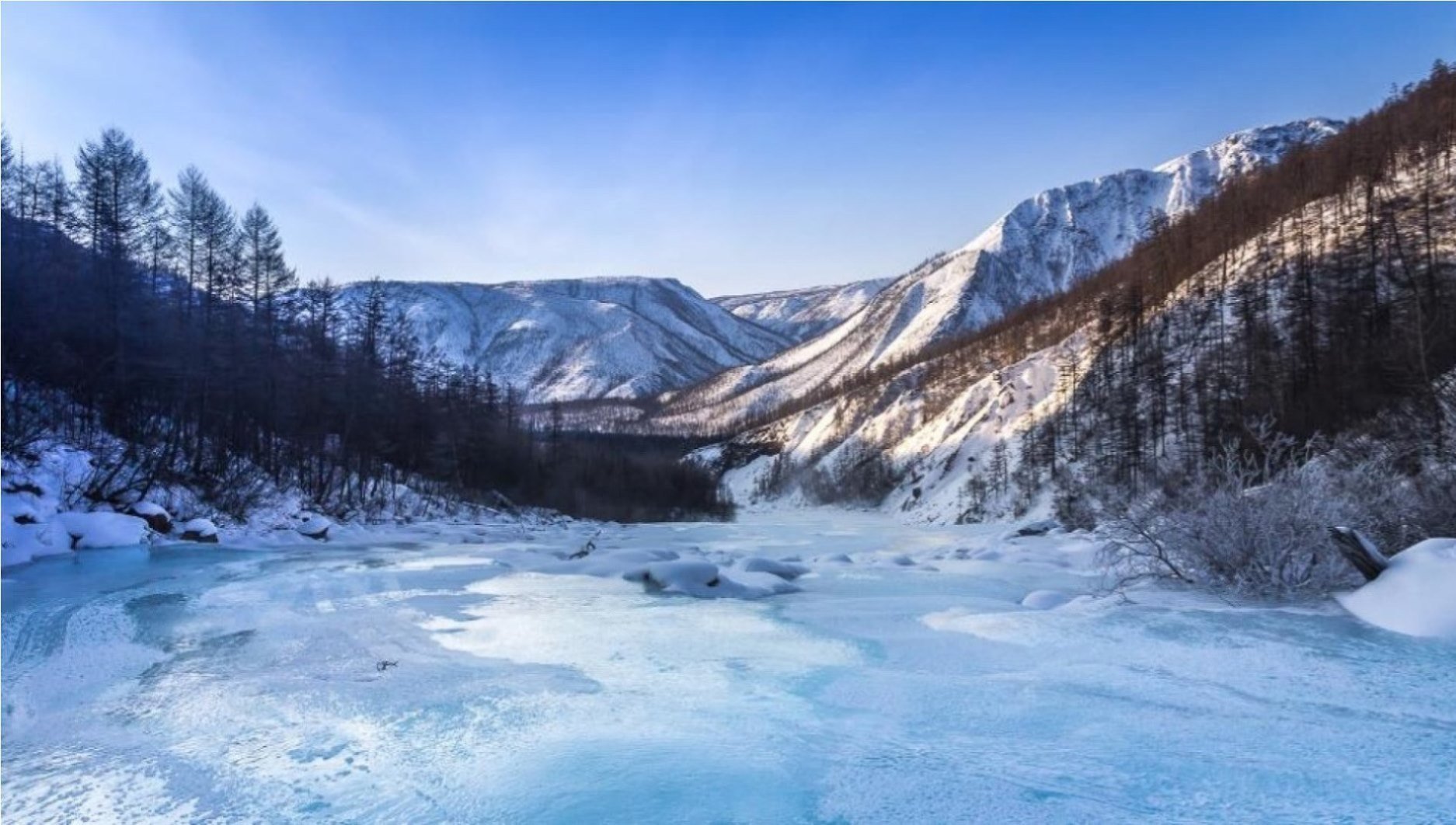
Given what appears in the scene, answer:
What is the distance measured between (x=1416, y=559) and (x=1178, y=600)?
3053 mm

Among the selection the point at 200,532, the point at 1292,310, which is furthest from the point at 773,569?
the point at 1292,310

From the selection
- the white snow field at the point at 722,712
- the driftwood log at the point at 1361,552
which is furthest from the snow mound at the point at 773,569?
the driftwood log at the point at 1361,552

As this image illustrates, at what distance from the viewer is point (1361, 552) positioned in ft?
36.6

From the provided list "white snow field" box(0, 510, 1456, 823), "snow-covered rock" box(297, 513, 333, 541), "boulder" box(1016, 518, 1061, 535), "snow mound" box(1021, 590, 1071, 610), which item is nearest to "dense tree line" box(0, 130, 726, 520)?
"snow-covered rock" box(297, 513, 333, 541)

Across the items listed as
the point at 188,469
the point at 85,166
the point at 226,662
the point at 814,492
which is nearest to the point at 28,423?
the point at 188,469

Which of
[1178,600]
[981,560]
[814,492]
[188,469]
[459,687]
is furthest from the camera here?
[814,492]

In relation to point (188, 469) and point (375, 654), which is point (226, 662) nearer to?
point (375, 654)

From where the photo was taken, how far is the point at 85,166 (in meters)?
38.8

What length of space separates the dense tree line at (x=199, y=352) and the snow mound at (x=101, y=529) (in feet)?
16.3

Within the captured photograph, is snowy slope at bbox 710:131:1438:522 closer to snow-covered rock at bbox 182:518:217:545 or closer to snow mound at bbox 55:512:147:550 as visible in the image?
snow-covered rock at bbox 182:518:217:545

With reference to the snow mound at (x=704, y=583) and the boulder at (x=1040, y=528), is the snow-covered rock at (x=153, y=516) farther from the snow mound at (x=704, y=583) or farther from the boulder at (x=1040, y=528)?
the boulder at (x=1040, y=528)

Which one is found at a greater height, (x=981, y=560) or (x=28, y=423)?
(x=28, y=423)

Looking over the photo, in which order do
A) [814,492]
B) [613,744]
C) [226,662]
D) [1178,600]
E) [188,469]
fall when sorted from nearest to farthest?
[613,744], [226,662], [1178,600], [188,469], [814,492]

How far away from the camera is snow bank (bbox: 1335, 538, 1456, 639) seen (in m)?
9.08
